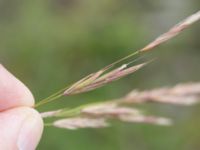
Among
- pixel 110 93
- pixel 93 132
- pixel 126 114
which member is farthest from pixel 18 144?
pixel 110 93

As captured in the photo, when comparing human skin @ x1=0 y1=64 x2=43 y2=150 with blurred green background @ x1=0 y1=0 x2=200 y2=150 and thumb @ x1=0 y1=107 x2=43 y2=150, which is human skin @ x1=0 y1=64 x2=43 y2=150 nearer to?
thumb @ x1=0 y1=107 x2=43 y2=150

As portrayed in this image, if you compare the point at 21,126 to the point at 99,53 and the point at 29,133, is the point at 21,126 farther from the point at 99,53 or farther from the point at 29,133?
the point at 99,53

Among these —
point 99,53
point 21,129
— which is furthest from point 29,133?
point 99,53

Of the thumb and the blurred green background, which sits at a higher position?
the thumb

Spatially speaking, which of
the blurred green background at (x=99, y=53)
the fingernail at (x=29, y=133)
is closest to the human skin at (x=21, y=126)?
the fingernail at (x=29, y=133)

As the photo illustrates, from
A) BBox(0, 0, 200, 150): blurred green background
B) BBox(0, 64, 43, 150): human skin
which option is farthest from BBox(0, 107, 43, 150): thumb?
BBox(0, 0, 200, 150): blurred green background

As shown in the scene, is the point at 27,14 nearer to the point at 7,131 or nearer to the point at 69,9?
the point at 69,9
